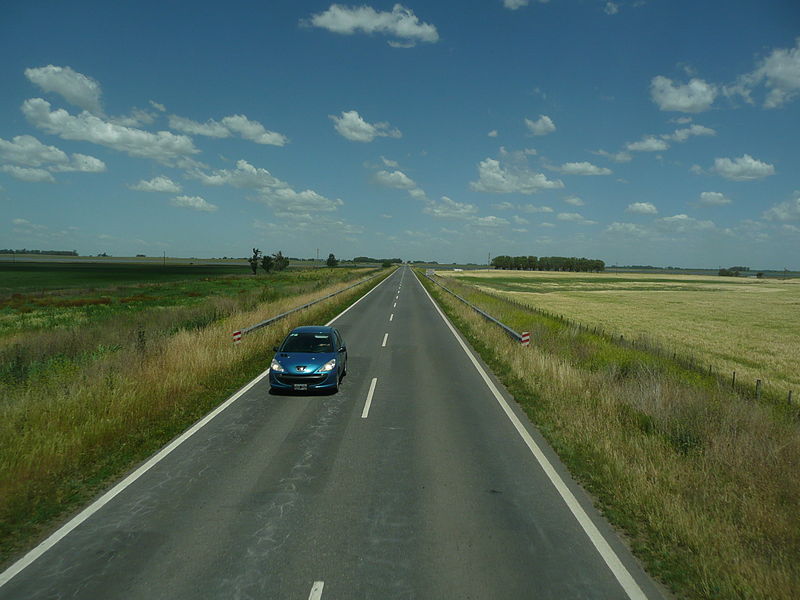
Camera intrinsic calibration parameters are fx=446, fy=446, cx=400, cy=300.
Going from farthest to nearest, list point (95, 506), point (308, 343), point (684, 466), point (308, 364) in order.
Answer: point (308, 343) → point (308, 364) → point (684, 466) → point (95, 506)

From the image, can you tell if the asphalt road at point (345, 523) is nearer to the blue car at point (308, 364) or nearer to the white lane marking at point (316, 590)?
the white lane marking at point (316, 590)

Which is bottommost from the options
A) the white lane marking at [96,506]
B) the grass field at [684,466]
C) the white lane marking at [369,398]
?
the white lane marking at [369,398]

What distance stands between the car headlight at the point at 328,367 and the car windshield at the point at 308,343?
1.87ft

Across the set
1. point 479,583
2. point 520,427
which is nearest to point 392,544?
point 479,583

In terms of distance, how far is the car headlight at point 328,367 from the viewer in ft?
34.5

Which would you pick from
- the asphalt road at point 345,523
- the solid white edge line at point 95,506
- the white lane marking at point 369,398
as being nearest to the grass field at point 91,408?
the solid white edge line at point 95,506

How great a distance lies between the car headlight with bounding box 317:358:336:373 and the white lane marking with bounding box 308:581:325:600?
6.57 metres

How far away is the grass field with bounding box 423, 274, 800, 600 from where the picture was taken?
14.4 feet

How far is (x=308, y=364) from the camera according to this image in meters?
10.6

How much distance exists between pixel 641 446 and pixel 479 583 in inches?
176

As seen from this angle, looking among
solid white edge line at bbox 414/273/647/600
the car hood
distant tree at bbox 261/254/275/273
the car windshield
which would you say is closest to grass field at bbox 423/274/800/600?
solid white edge line at bbox 414/273/647/600

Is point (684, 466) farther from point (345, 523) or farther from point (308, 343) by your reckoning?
point (308, 343)

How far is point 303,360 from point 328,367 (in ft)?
2.07

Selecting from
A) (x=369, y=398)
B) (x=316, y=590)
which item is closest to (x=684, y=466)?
(x=316, y=590)
